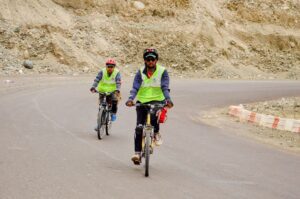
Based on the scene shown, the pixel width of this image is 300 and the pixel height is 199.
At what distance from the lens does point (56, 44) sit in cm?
4428

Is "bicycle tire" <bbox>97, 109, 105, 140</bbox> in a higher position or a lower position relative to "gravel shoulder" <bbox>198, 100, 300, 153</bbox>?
higher

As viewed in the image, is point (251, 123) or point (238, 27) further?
point (238, 27)

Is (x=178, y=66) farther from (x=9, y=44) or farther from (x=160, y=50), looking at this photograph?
(x=9, y=44)

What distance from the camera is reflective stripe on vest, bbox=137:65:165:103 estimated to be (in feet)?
33.0

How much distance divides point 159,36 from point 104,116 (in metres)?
38.6

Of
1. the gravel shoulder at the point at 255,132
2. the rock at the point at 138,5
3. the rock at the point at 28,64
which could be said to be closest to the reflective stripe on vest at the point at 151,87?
the gravel shoulder at the point at 255,132

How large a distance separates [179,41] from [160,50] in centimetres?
237

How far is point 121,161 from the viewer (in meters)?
10.8

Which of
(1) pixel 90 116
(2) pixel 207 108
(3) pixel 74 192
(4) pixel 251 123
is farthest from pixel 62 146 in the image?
(2) pixel 207 108

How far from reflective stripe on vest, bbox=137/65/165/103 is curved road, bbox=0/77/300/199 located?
46.4 inches

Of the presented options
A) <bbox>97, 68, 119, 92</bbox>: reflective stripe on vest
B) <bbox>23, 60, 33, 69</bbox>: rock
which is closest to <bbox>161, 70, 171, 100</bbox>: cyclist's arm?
<bbox>97, 68, 119, 92</bbox>: reflective stripe on vest

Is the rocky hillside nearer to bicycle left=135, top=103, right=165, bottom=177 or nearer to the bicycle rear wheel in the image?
the bicycle rear wheel

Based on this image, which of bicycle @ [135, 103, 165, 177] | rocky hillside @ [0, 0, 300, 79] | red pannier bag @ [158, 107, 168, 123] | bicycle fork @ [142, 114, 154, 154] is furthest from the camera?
rocky hillside @ [0, 0, 300, 79]

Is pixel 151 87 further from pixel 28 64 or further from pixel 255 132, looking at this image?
pixel 28 64
